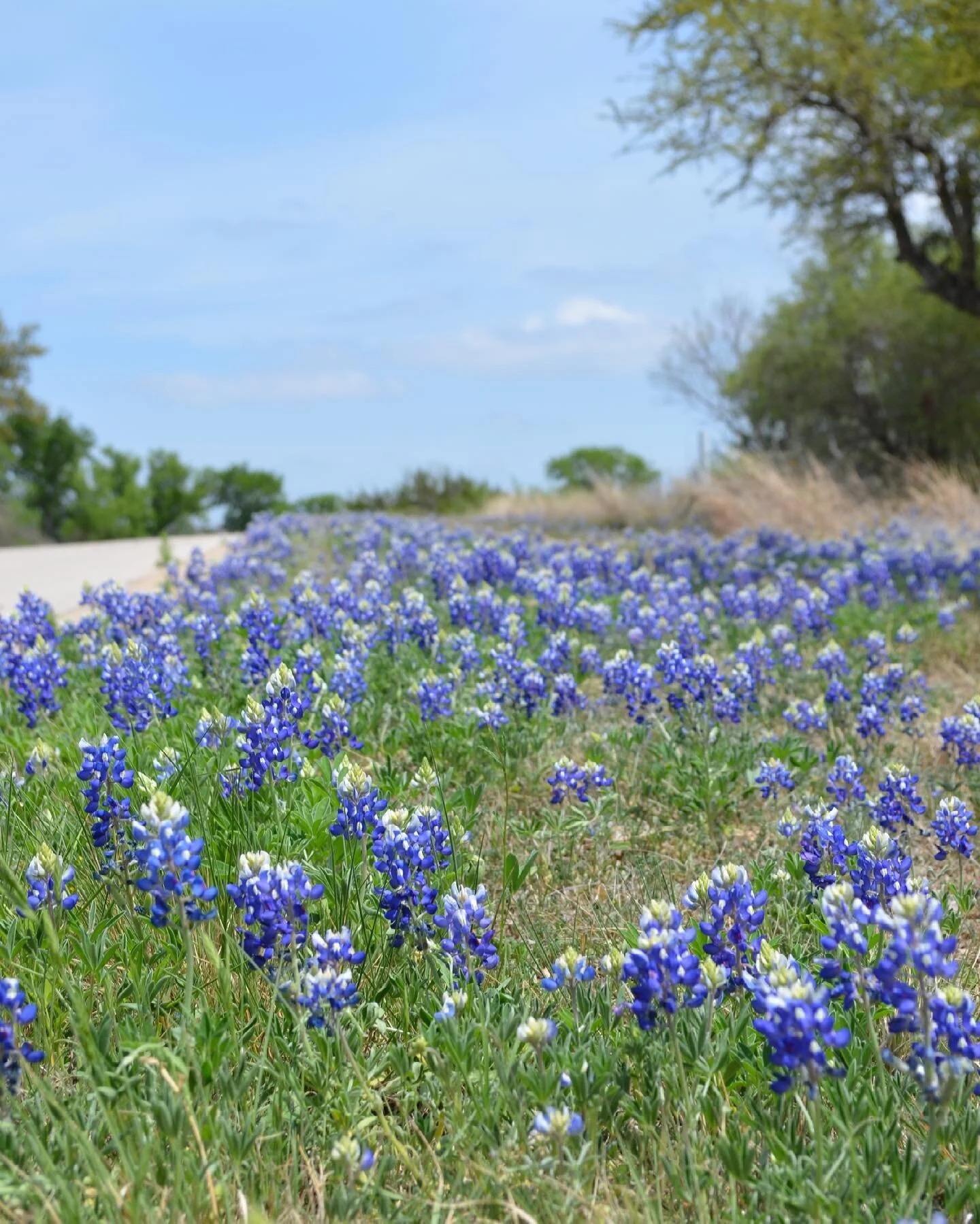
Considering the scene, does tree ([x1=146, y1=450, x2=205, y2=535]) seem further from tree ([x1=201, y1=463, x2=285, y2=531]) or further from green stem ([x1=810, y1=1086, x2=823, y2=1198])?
green stem ([x1=810, y1=1086, x2=823, y2=1198])

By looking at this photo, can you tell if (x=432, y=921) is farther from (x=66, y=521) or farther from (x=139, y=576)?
(x=66, y=521)

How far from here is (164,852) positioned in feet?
8.06

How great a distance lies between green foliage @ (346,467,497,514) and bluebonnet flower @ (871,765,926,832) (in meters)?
26.2

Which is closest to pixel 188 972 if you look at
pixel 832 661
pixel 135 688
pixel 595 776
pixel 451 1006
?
pixel 451 1006

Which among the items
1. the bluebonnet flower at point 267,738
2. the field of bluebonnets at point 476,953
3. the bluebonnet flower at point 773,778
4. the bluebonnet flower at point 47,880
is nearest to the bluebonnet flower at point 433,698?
the field of bluebonnets at point 476,953

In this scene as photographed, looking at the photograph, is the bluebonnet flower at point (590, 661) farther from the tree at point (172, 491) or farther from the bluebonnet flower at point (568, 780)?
the tree at point (172, 491)

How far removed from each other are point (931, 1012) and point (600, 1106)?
75cm

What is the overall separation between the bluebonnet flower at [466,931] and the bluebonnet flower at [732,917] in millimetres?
550

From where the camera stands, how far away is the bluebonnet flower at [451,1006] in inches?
104

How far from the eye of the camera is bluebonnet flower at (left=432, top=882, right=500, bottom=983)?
9.37 ft

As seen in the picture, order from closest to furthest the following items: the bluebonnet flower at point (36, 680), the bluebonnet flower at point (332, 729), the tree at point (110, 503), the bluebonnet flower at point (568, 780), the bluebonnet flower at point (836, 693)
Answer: the bluebonnet flower at point (568, 780), the bluebonnet flower at point (332, 729), the bluebonnet flower at point (36, 680), the bluebonnet flower at point (836, 693), the tree at point (110, 503)

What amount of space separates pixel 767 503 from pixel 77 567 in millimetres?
11177

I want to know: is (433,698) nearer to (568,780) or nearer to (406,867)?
(568,780)

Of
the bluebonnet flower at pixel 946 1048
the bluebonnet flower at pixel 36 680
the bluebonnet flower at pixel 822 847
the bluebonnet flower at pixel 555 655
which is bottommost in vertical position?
the bluebonnet flower at pixel 946 1048
